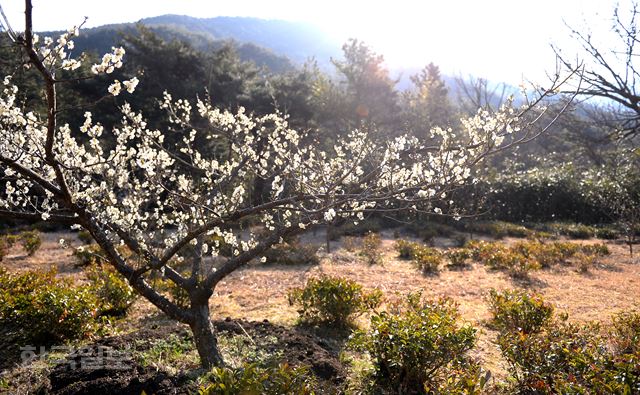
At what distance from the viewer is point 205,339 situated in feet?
12.9

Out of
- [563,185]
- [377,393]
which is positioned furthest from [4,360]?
[563,185]

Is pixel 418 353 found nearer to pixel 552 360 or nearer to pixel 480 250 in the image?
pixel 552 360

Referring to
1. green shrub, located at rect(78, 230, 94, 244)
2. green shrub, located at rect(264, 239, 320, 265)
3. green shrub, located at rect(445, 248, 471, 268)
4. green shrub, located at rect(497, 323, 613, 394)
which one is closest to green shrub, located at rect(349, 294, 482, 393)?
green shrub, located at rect(497, 323, 613, 394)

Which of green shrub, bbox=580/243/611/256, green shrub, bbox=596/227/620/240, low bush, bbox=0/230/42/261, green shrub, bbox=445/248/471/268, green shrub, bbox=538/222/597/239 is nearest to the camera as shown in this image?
low bush, bbox=0/230/42/261

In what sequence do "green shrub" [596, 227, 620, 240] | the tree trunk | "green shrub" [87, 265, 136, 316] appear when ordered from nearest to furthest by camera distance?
the tree trunk
"green shrub" [87, 265, 136, 316]
"green shrub" [596, 227, 620, 240]

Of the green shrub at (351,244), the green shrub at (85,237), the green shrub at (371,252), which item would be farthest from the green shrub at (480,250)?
the green shrub at (85,237)

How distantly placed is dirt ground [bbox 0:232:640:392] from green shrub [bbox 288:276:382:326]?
0.32 meters

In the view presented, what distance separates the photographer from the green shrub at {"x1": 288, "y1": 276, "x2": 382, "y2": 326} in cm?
544

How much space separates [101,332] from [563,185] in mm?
19822

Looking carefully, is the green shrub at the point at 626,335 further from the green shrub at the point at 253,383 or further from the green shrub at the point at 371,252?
the green shrub at the point at 371,252

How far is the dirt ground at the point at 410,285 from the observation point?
6074mm

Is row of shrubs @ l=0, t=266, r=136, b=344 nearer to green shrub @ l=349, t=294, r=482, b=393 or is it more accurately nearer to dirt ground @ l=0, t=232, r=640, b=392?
dirt ground @ l=0, t=232, r=640, b=392

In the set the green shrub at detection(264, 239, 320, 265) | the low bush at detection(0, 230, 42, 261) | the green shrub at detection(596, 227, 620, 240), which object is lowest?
the green shrub at detection(596, 227, 620, 240)

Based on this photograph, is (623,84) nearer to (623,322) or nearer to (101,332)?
(623,322)
